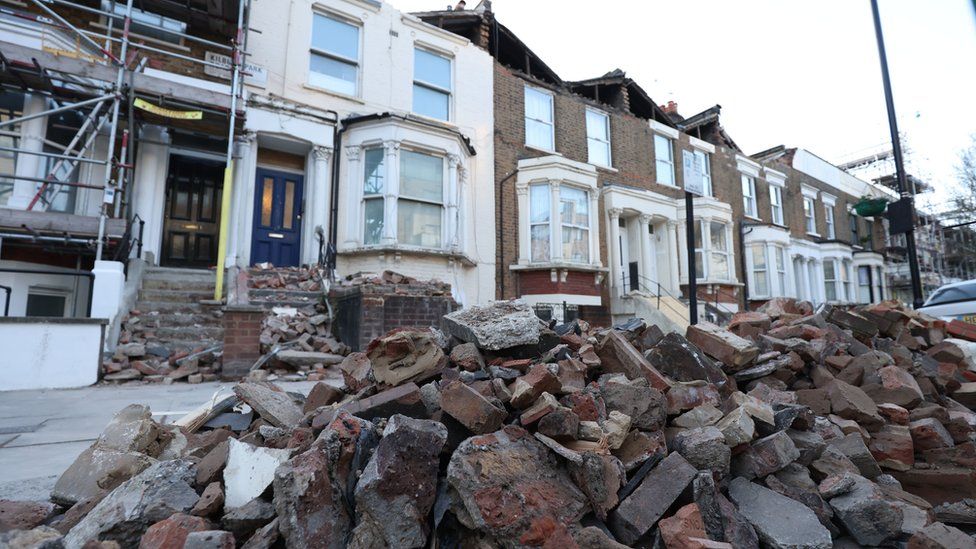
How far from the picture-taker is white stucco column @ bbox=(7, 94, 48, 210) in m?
7.45

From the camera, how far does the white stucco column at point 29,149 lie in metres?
7.45

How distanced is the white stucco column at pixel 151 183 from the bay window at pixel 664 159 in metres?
13.5

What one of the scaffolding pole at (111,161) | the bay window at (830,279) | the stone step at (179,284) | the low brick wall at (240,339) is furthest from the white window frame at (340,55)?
the bay window at (830,279)

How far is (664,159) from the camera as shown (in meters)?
15.3

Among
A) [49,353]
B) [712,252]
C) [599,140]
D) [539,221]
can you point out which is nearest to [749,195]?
[712,252]

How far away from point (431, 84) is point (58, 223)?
7.88m

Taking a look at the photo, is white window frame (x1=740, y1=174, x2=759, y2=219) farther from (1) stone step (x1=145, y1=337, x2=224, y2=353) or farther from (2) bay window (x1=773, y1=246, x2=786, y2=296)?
(1) stone step (x1=145, y1=337, x2=224, y2=353)

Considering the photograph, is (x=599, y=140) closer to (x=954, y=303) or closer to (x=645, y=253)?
(x=645, y=253)

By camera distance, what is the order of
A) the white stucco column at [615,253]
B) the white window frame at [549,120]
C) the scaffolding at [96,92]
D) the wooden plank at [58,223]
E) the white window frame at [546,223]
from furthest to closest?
the white stucco column at [615,253] → the white window frame at [549,120] → the white window frame at [546,223] → the scaffolding at [96,92] → the wooden plank at [58,223]

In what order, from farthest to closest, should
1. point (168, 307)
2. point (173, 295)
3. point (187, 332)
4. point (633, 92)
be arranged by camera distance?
point (633, 92), point (173, 295), point (168, 307), point (187, 332)

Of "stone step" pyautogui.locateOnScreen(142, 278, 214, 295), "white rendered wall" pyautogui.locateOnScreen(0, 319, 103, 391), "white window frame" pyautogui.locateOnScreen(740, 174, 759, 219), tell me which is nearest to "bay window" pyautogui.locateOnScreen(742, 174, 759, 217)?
"white window frame" pyautogui.locateOnScreen(740, 174, 759, 219)

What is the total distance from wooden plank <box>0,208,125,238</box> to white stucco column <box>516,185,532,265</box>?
8.00 metres

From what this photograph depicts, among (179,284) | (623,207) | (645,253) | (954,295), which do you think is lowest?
(954,295)

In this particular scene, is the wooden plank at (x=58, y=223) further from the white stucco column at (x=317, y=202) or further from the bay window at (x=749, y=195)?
the bay window at (x=749, y=195)
